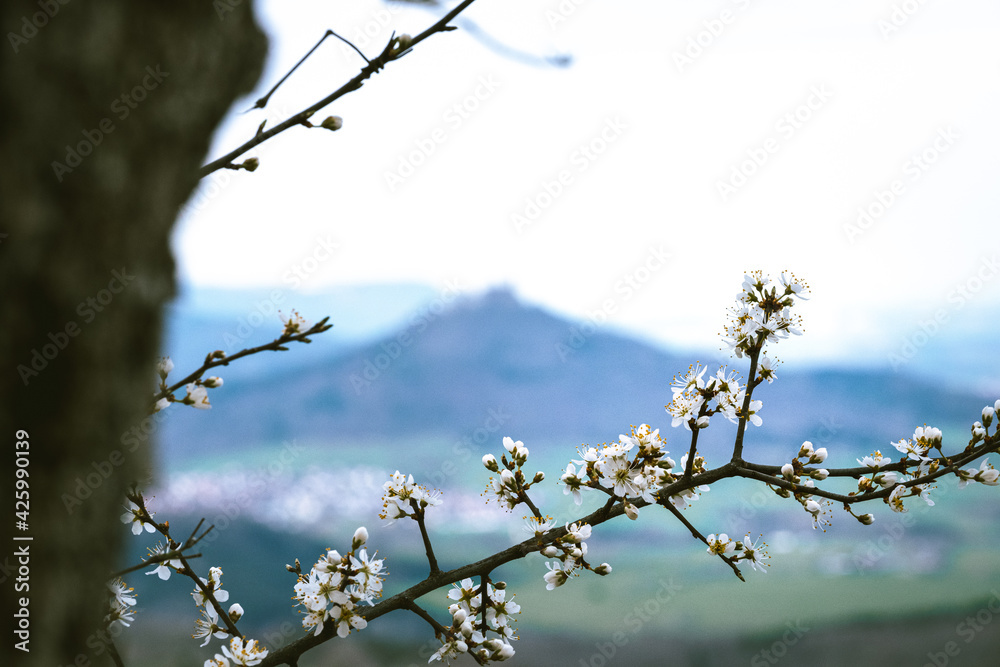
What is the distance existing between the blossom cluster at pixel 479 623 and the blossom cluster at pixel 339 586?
0.49 ft

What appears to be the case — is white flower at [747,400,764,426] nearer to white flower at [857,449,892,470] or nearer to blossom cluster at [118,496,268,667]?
white flower at [857,449,892,470]

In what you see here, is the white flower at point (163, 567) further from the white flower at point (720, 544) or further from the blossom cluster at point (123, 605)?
the white flower at point (720, 544)

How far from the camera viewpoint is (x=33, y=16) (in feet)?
2.01

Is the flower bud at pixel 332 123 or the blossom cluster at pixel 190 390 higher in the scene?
the flower bud at pixel 332 123

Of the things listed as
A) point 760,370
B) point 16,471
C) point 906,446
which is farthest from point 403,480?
point 906,446

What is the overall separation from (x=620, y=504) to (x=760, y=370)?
0.35 metres

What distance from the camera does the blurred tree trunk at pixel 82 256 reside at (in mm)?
615

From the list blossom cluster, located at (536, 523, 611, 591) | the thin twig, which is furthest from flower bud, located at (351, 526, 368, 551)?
the thin twig

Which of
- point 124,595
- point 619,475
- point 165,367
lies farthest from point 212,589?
point 619,475

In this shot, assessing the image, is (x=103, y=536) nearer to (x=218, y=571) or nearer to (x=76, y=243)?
(x=76, y=243)

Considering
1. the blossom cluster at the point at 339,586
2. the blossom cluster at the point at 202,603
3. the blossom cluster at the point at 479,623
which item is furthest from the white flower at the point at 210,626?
the blossom cluster at the point at 479,623

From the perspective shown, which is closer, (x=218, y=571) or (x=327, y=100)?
(x=327, y=100)

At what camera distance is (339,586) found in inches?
49.9

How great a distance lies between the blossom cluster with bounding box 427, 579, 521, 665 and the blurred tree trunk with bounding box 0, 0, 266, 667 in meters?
0.68
